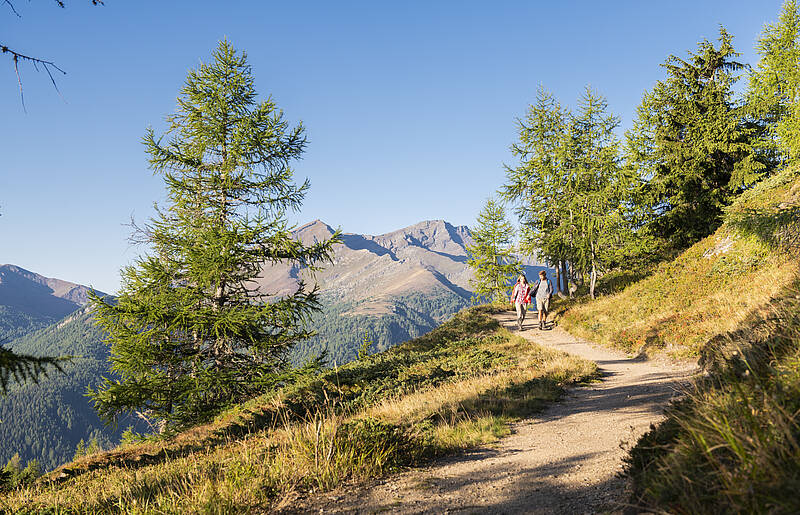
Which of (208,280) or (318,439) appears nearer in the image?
(318,439)

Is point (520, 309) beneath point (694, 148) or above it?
beneath

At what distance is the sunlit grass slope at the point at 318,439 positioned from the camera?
4.54m

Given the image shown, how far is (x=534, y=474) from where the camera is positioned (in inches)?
175

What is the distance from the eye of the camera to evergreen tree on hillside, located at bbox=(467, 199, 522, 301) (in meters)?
34.0

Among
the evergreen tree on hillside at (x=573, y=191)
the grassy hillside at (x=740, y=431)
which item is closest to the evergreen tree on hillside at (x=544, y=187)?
the evergreen tree on hillside at (x=573, y=191)

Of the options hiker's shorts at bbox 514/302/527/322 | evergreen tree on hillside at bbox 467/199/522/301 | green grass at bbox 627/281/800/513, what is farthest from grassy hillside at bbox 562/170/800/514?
evergreen tree on hillside at bbox 467/199/522/301

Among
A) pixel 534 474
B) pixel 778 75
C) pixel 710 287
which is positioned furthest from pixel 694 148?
pixel 534 474

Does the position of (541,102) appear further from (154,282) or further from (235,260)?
(154,282)

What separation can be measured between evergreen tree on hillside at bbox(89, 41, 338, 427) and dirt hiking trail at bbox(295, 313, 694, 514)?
30.8 feet

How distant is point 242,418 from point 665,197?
2606 centimetres

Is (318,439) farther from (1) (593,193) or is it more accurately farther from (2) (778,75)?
(2) (778,75)

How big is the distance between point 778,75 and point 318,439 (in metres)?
29.5

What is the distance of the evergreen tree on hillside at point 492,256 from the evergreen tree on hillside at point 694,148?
1123cm

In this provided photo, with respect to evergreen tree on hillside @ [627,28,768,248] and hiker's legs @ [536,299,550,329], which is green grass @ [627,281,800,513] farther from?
evergreen tree on hillside @ [627,28,768,248]
